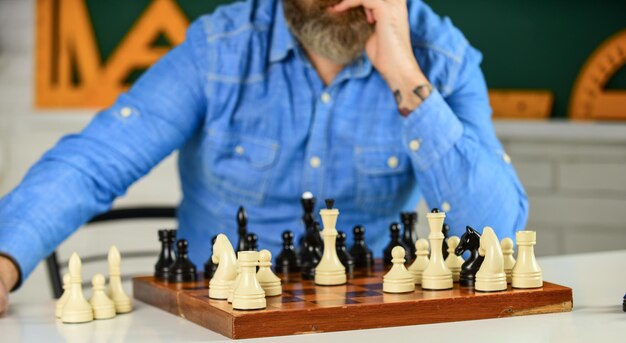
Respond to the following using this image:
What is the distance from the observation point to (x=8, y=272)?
176cm

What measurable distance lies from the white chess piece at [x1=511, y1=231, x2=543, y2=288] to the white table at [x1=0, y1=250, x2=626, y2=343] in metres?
0.06

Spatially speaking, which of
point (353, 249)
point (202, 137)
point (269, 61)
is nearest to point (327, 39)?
point (269, 61)

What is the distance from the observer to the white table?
1.35m

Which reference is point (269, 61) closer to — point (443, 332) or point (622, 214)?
point (443, 332)

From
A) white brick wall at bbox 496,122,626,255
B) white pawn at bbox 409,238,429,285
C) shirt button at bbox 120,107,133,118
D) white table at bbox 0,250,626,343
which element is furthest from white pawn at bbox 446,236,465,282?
white brick wall at bbox 496,122,626,255

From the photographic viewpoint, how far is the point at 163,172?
353 centimetres

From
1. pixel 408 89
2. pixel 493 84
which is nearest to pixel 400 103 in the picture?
pixel 408 89

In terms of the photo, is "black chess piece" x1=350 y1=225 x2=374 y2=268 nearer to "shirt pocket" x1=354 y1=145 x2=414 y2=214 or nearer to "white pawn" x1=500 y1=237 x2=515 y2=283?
"white pawn" x1=500 y1=237 x2=515 y2=283

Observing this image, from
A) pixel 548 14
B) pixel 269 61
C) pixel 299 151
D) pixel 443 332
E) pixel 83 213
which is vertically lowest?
pixel 443 332

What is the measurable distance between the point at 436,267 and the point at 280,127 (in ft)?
2.71

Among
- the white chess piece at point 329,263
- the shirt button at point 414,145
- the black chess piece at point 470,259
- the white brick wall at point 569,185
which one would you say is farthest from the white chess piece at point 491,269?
the white brick wall at point 569,185

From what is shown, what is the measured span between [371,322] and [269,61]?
3.32 ft

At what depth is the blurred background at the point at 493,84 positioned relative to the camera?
3453 mm

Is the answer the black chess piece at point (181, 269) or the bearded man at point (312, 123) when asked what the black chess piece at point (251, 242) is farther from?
the bearded man at point (312, 123)
